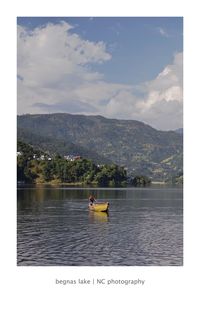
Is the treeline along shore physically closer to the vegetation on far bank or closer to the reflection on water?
the vegetation on far bank

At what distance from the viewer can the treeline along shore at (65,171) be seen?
12912cm

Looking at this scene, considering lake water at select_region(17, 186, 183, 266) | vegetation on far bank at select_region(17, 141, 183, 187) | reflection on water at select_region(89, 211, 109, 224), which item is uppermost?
vegetation on far bank at select_region(17, 141, 183, 187)

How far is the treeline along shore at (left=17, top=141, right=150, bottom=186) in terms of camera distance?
129m

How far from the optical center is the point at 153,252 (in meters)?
29.7

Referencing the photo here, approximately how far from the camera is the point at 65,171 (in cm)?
13762

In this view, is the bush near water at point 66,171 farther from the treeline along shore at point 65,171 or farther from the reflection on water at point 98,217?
the reflection on water at point 98,217
